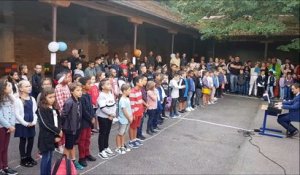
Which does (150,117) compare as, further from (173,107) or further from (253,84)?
(253,84)

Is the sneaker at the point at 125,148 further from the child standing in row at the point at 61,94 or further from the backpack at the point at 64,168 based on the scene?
the backpack at the point at 64,168

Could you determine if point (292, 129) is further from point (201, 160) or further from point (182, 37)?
point (182, 37)

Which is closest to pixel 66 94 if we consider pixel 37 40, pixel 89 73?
pixel 89 73

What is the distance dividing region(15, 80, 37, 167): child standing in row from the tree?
33.6 feet

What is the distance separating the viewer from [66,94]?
21.6 feet

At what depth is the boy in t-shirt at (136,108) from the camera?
287 inches

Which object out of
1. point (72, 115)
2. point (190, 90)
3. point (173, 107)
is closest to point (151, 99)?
point (173, 107)

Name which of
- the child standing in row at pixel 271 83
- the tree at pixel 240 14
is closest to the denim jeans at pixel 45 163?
the tree at pixel 240 14

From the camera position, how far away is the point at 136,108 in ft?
23.9

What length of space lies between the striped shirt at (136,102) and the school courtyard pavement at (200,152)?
2.66ft

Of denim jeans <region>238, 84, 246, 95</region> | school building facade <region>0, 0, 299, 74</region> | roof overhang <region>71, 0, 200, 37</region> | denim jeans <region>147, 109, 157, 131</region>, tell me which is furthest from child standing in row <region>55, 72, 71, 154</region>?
denim jeans <region>238, 84, 246, 95</region>

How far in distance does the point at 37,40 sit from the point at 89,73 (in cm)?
357

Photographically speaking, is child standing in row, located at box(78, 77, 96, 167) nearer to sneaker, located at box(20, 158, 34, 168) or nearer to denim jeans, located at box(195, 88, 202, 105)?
sneaker, located at box(20, 158, 34, 168)

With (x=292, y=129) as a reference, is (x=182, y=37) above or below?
above
